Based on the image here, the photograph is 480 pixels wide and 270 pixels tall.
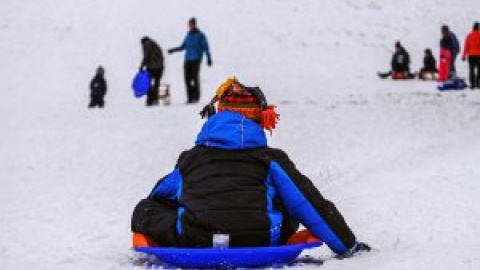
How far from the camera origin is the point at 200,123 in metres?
12.1

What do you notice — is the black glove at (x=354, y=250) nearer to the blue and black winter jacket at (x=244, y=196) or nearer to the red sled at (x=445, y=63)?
Result: the blue and black winter jacket at (x=244, y=196)

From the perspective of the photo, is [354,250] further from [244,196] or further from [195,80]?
[195,80]

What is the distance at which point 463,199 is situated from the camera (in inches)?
249

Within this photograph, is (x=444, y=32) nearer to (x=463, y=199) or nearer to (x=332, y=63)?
(x=332, y=63)

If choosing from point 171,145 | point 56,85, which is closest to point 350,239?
point 171,145

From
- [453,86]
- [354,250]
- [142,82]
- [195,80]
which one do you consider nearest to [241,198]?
[354,250]

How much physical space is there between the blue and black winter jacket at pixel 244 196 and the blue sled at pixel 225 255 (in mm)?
97

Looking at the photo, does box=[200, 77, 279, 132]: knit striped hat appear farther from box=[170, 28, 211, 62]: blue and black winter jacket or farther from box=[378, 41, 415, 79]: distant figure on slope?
box=[378, 41, 415, 79]: distant figure on slope

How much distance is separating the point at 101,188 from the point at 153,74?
29.7 ft

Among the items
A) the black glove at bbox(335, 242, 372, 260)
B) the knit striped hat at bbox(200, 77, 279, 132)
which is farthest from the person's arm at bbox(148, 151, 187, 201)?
the black glove at bbox(335, 242, 372, 260)

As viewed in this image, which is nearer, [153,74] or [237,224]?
[237,224]

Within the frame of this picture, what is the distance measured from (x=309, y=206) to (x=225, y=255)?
51 cm

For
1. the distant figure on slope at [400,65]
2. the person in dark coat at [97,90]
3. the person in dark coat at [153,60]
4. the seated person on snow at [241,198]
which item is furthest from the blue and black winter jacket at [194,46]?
the seated person on snow at [241,198]

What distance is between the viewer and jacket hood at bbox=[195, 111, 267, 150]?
4383mm
